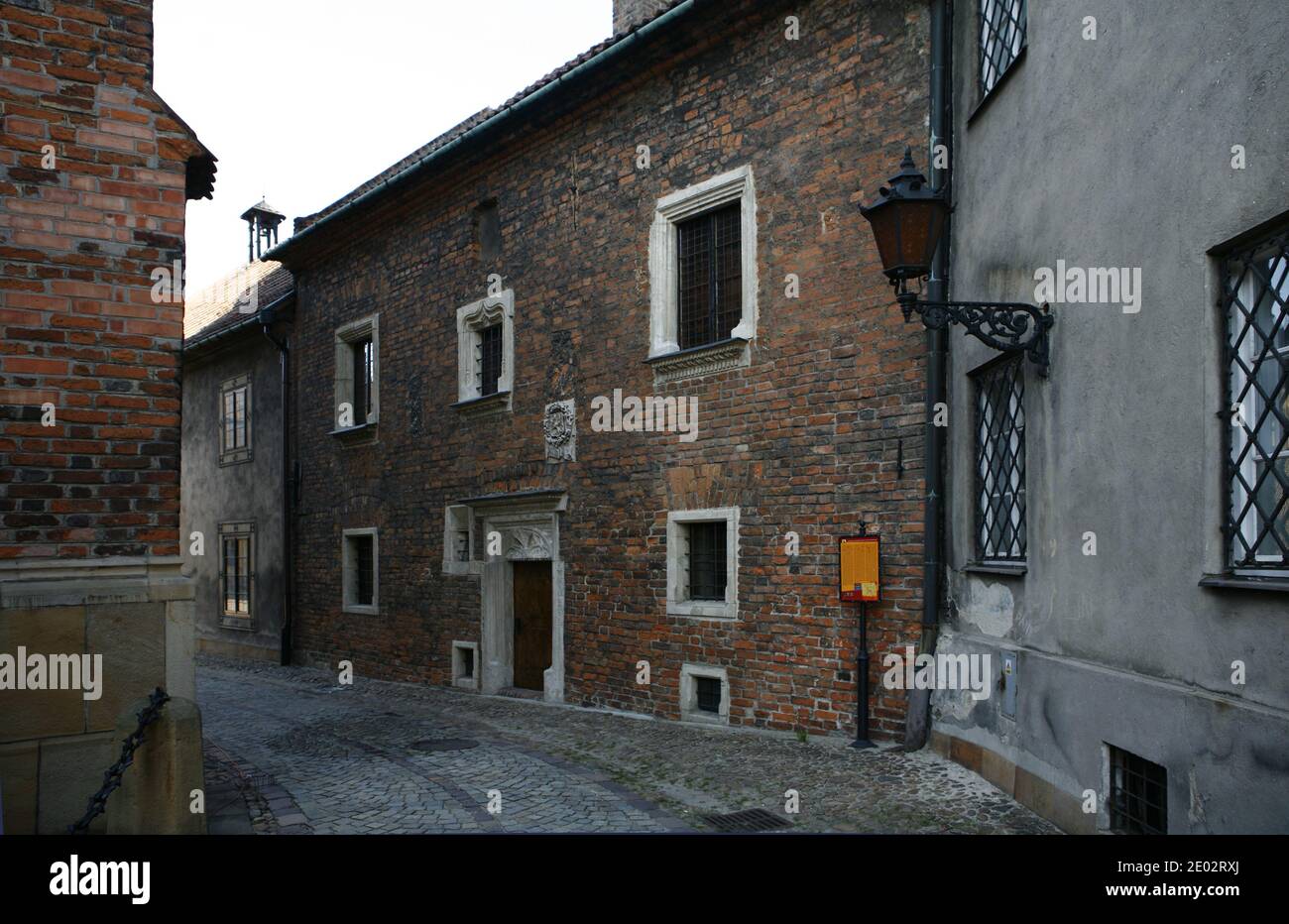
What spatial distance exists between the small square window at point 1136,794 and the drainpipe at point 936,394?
8.55 feet

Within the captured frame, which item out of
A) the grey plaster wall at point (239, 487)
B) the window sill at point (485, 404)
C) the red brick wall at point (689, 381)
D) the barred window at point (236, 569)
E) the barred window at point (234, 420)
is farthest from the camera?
the barred window at point (234, 420)

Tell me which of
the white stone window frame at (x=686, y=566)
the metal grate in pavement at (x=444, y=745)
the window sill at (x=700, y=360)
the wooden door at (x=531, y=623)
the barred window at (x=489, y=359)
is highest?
the barred window at (x=489, y=359)

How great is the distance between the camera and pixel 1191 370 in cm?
464

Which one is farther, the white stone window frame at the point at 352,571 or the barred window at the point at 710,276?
the white stone window frame at the point at 352,571

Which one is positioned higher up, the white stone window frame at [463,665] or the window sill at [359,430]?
the window sill at [359,430]

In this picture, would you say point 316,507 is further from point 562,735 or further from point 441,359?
point 562,735

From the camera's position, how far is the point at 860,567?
832 centimetres

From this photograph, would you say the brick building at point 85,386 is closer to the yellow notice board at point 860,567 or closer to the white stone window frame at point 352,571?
the yellow notice board at point 860,567

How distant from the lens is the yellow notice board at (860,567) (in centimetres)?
823

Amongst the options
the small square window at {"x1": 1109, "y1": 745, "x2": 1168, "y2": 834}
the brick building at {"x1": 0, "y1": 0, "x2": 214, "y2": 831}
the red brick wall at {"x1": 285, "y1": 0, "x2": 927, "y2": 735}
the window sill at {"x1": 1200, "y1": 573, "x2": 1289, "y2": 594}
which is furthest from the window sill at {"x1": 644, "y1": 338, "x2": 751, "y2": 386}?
the window sill at {"x1": 1200, "y1": 573, "x2": 1289, "y2": 594}

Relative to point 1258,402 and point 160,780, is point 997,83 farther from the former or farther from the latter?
point 160,780

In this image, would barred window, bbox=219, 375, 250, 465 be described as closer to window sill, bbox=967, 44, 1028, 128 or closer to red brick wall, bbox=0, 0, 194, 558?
red brick wall, bbox=0, 0, 194, 558

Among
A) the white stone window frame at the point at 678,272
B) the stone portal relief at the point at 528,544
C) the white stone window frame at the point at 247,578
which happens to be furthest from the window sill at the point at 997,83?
the white stone window frame at the point at 247,578
